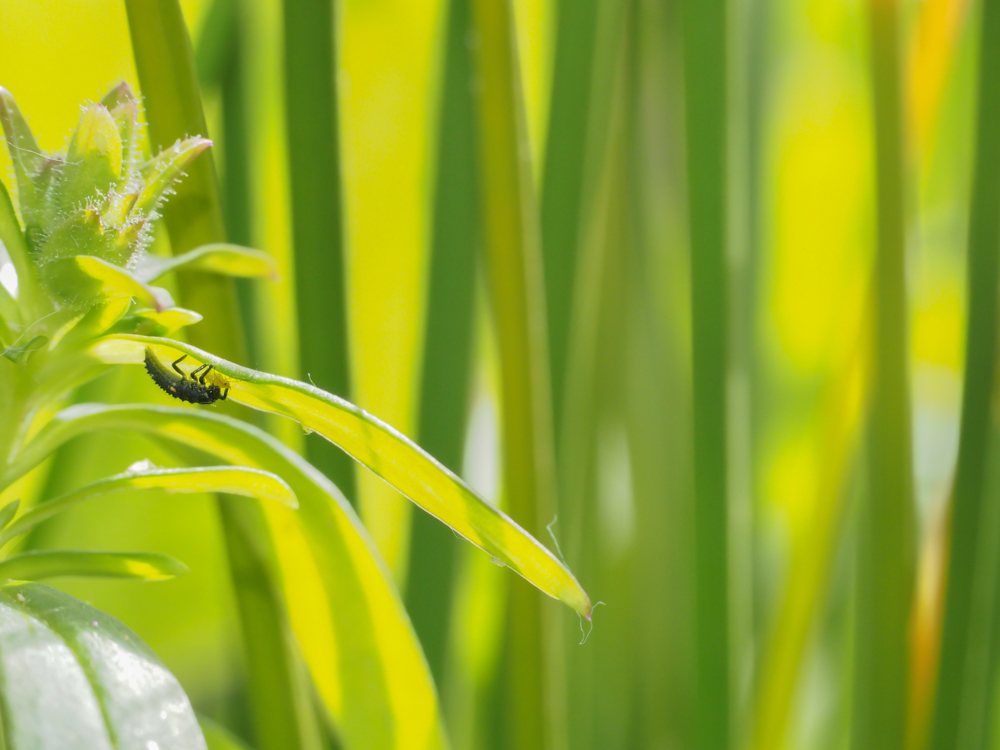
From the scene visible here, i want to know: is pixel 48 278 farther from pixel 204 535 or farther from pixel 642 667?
pixel 642 667

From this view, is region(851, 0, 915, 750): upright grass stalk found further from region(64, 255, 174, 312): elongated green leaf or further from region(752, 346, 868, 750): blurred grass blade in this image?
region(64, 255, 174, 312): elongated green leaf

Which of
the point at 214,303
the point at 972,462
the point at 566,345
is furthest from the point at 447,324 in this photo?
the point at 972,462

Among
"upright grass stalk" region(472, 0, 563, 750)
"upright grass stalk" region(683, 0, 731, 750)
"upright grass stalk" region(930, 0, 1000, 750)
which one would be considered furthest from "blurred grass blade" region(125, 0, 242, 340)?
"upright grass stalk" region(930, 0, 1000, 750)

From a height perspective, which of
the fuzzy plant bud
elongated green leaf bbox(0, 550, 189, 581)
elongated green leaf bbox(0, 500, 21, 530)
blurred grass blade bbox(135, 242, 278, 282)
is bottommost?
elongated green leaf bbox(0, 550, 189, 581)

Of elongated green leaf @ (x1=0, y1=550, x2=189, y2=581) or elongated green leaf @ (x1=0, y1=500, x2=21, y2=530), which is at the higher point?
elongated green leaf @ (x1=0, y1=500, x2=21, y2=530)

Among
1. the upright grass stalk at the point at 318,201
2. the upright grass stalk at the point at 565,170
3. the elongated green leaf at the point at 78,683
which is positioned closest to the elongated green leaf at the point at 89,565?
the elongated green leaf at the point at 78,683

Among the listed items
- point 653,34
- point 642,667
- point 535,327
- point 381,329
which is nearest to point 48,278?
point 535,327

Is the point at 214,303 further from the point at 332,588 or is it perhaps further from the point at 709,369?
the point at 709,369

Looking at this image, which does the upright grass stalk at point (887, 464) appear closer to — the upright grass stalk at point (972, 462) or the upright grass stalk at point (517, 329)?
the upright grass stalk at point (972, 462)
